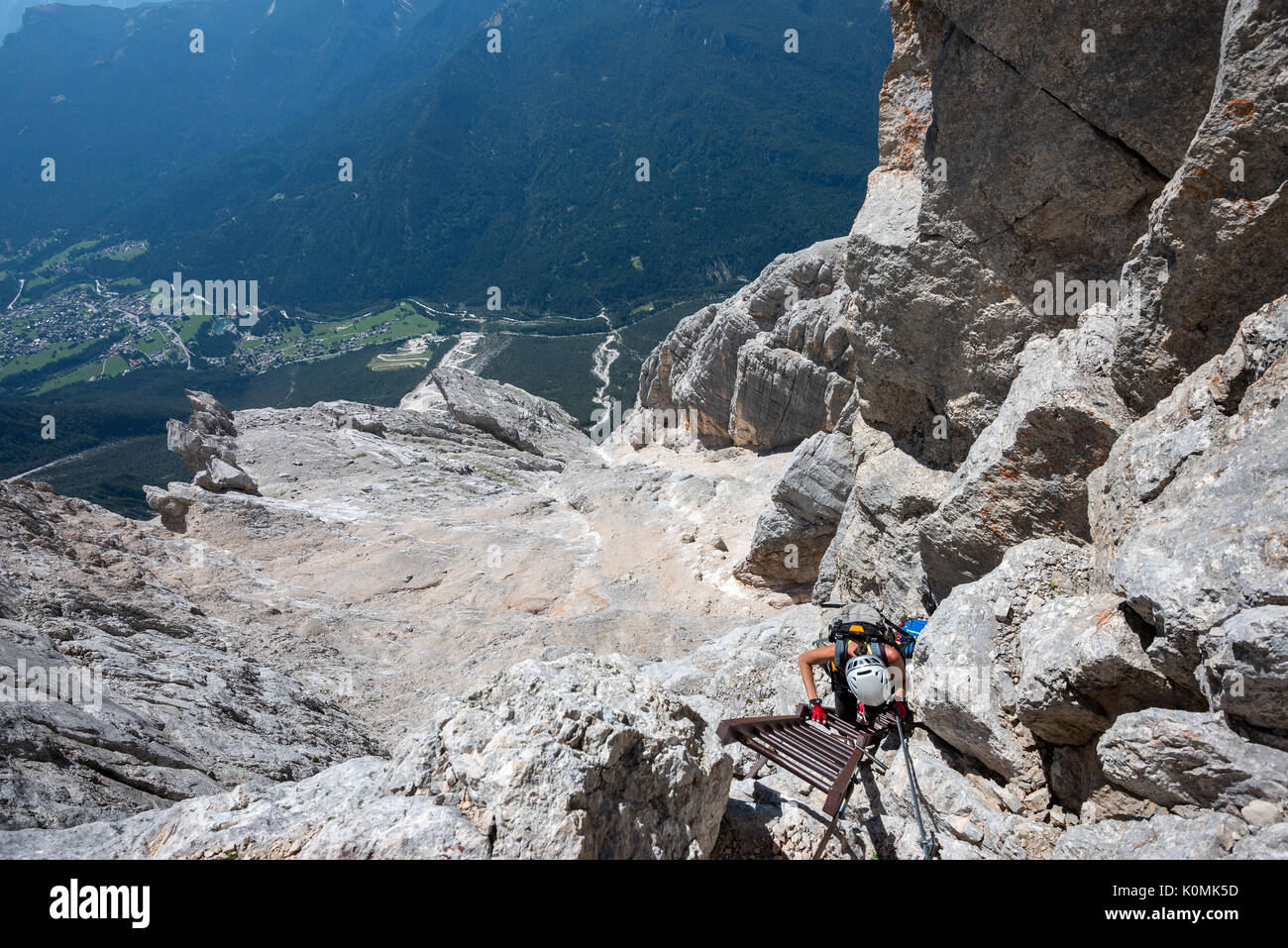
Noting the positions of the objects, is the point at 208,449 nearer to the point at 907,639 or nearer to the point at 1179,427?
the point at 907,639

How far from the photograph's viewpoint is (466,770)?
480cm

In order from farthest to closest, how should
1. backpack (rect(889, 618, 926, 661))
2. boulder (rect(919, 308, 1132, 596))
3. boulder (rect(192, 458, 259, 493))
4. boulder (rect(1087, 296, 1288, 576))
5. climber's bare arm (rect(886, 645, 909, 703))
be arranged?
boulder (rect(192, 458, 259, 493))
backpack (rect(889, 618, 926, 661))
boulder (rect(919, 308, 1132, 596))
climber's bare arm (rect(886, 645, 909, 703))
boulder (rect(1087, 296, 1288, 576))

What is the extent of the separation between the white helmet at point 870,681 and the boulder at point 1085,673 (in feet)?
4.17

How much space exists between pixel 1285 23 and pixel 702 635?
15.6m

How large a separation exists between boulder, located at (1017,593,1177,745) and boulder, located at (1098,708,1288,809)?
1.42 ft

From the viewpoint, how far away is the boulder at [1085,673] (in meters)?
5.54

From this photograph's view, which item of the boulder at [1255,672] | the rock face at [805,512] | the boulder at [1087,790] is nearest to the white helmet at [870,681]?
the boulder at [1087,790]

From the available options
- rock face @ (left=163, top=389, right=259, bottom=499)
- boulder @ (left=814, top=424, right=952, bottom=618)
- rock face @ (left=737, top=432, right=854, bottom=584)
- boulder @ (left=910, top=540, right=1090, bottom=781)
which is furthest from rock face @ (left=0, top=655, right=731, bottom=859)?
rock face @ (left=163, top=389, right=259, bottom=499)

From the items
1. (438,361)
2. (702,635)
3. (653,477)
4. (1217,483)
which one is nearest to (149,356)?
(438,361)

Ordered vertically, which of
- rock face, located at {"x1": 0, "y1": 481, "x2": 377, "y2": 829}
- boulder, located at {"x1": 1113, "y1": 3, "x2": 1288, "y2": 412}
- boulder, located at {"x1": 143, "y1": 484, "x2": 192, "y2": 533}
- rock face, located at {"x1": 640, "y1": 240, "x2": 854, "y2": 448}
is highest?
rock face, located at {"x1": 640, "y1": 240, "x2": 854, "y2": 448}

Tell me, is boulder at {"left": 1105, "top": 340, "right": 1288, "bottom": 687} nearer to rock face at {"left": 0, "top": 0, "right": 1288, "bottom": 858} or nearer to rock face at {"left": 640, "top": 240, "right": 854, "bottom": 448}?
rock face at {"left": 0, "top": 0, "right": 1288, "bottom": 858}

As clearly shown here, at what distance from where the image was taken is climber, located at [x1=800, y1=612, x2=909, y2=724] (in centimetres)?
693

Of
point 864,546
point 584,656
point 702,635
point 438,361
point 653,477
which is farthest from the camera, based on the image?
point 438,361
